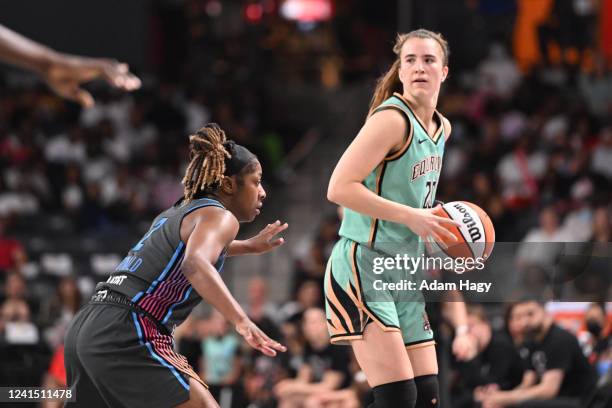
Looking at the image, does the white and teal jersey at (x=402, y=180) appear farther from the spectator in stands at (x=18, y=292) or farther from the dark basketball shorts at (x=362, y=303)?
the spectator in stands at (x=18, y=292)

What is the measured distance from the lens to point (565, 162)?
A: 41.7 ft

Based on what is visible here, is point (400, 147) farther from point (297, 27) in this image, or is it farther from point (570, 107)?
point (297, 27)

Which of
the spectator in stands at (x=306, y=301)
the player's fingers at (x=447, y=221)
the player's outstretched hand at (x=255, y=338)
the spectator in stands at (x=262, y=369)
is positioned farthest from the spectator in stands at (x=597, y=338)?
the player's outstretched hand at (x=255, y=338)

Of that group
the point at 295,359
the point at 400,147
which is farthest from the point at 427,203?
the point at 295,359

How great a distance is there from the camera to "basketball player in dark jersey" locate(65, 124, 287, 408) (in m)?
4.68

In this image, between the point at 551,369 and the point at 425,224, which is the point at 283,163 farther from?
the point at 425,224

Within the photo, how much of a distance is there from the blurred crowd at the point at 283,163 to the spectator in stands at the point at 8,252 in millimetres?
32

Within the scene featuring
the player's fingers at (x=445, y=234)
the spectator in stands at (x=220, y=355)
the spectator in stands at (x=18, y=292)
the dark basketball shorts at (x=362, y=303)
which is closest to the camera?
the player's fingers at (x=445, y=234)

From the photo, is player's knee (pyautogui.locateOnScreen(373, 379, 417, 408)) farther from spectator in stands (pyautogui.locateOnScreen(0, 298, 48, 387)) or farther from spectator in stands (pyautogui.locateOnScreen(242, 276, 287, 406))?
spectator in stands (pyautogui.locateOnScreen(0, 298, 48, 387))

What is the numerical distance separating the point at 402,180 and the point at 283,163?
10.9 metres

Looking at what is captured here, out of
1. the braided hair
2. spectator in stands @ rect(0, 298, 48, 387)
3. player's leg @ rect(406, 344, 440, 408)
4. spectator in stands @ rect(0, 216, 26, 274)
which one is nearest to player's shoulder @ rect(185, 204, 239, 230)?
the braided hair

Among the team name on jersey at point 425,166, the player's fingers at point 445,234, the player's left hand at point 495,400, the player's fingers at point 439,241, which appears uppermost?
the team name on jersey at point 425,166

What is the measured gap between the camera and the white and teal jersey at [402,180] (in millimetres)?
5109

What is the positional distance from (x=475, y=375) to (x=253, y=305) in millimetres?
2867
